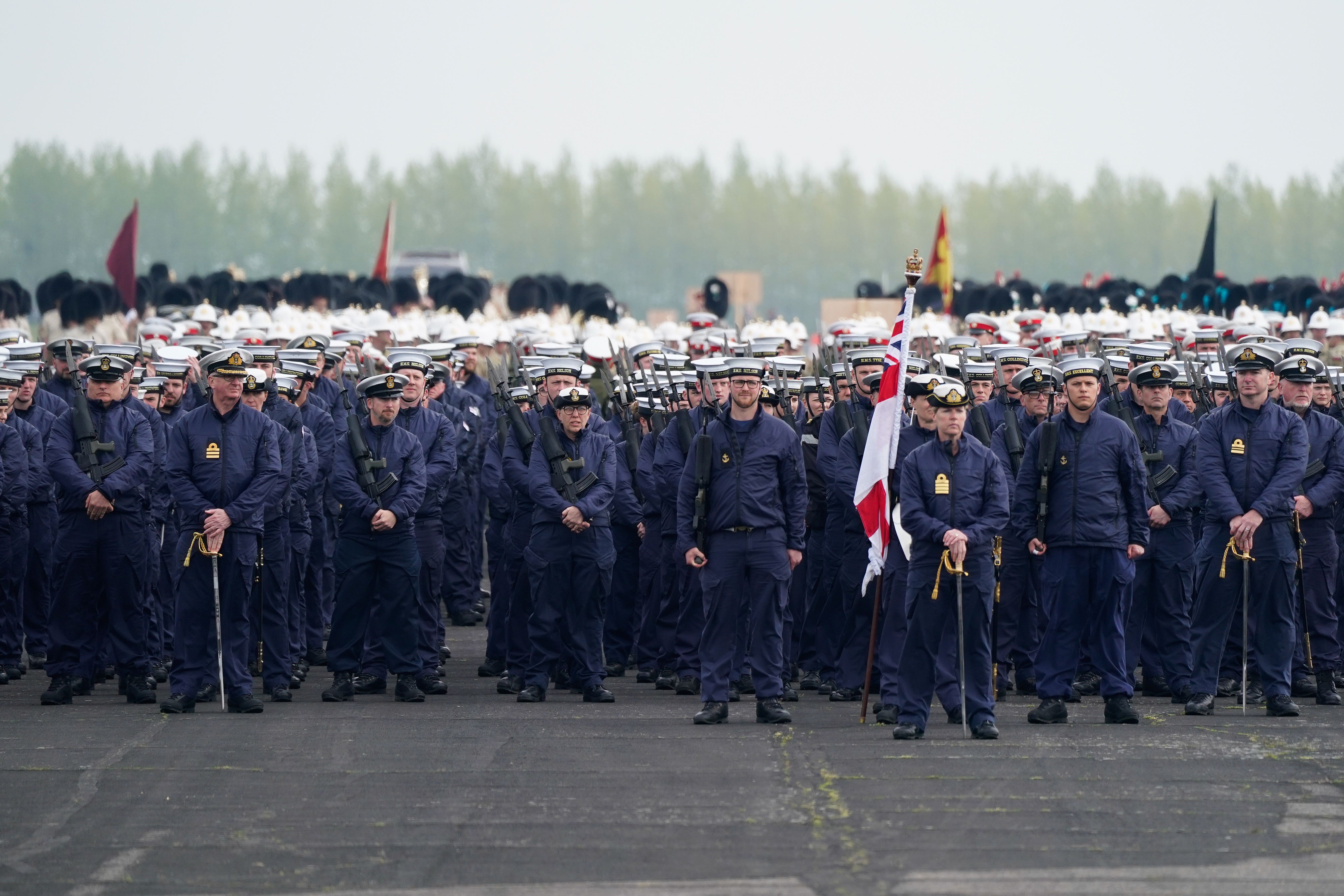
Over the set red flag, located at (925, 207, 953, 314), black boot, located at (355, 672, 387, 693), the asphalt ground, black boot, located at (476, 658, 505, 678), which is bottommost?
black boot, located at (476, 658, 505, 678)

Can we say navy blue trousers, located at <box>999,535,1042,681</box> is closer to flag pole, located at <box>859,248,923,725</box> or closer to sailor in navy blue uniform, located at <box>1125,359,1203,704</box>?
sailor in navy blue uniform, located at <box>1125,359,1203,704</box>

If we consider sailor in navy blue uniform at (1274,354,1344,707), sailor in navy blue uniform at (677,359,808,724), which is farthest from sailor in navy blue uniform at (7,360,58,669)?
sailor in navy blue uniform at (1274,354,1344,707)

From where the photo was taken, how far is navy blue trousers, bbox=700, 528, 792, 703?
12.7 m

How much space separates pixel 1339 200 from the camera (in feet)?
343

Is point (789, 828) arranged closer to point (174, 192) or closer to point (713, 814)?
point (713, 814)

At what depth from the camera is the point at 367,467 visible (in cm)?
1389

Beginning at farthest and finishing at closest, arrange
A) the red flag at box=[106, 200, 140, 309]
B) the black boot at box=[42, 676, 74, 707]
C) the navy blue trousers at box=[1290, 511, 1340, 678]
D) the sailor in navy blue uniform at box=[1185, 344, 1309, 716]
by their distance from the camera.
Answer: the red flag at box=[106, 200, 140, 309], the navy blue trousers at box=[1290, 511, 1340, 678], the black boot at box=[42, 676, 74, 707], the sailor in navy blue uniform at box=[1185, 344, 1309, 716]

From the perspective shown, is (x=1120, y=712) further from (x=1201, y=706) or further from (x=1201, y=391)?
(x=1201, y=391)

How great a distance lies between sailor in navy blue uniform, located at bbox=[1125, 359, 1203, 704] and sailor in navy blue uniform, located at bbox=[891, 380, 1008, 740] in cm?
197

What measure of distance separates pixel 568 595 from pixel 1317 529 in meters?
4.94

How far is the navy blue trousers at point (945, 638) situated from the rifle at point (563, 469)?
261 centimetres

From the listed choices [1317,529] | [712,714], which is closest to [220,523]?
[712,714]

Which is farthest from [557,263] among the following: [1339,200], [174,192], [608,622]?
[608,622]

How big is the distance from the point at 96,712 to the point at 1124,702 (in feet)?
20.9
